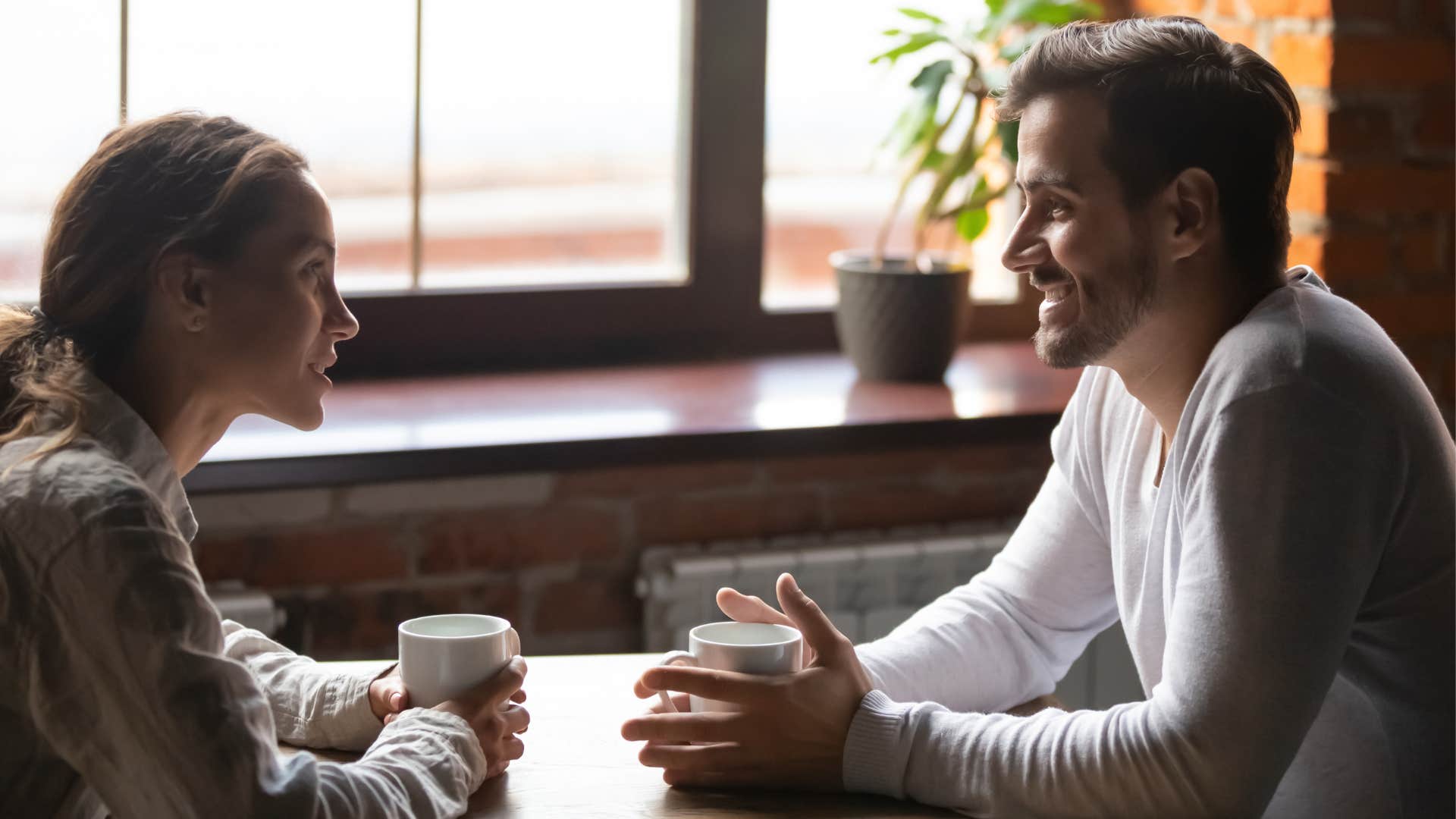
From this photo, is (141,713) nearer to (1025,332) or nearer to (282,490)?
(282,490)

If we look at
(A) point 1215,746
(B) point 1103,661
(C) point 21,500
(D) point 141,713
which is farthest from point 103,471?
(B) point 1103,661

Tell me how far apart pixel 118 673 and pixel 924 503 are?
154cm

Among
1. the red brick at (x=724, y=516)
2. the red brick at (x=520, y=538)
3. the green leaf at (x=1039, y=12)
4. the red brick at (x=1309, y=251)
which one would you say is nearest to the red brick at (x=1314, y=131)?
the red brick at (x=1309, y=251)

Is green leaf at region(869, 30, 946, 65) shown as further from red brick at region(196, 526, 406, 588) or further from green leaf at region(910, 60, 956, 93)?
red brick at region(196, 526, 406, 588)

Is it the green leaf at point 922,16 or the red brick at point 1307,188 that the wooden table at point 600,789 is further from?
the red brick at point 1307,188

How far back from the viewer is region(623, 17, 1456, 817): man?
1144 mm

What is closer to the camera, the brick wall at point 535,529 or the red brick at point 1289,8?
the brick wall at point 535,529

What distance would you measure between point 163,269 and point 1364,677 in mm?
970

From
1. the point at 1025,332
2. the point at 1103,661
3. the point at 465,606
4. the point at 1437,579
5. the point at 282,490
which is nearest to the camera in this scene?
the point at 1437,579

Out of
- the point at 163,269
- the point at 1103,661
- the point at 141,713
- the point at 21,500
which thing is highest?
the point at 163,269

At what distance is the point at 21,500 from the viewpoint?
3.30 ft

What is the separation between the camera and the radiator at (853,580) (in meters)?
2.15

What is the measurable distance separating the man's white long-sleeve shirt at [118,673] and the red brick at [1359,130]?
1835mm

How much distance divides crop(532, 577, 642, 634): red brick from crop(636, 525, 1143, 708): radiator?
0.09 ft
